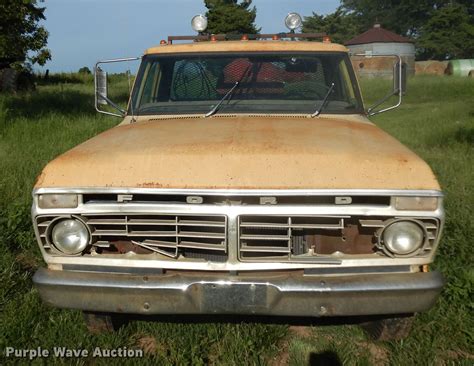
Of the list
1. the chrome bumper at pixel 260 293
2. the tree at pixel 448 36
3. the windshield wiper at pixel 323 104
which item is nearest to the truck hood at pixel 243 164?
the chrome bumper at pixel 260 293

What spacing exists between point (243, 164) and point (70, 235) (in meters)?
0.96

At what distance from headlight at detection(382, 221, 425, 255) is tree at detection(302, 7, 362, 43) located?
58.0 m

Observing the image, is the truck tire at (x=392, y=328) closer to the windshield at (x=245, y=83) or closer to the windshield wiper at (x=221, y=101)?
the windshield at (x=245, y=83)

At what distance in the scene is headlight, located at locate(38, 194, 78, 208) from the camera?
256 centimetres

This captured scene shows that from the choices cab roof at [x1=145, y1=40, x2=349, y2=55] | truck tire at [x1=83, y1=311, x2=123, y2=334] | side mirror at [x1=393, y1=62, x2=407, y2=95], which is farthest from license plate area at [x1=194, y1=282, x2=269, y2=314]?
side mirror at [x1=393, y1=62, x2=407, y2=95]

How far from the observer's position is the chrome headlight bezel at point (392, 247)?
8.24 feet

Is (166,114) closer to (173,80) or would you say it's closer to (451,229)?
(173,80)

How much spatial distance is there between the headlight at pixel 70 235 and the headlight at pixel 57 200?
0.32ft

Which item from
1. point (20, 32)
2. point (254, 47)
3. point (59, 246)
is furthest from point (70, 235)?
point (20, 32)

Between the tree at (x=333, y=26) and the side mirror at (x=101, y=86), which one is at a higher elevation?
the tree at (x=333, y=26)

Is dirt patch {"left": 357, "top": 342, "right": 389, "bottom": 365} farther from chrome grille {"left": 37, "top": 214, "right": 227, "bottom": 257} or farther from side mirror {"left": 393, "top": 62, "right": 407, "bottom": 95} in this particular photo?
side mirror {"left": 393, "top": 62, "right": 407, "bottom": 95}

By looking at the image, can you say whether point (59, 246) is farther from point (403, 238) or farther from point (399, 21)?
point (399, 21)

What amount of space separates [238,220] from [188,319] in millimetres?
1290

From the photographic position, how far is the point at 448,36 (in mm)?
59500
